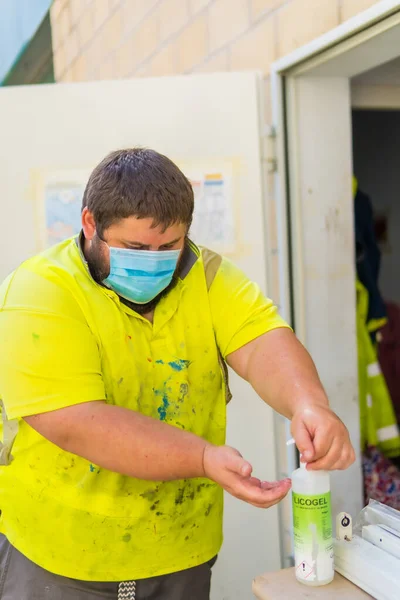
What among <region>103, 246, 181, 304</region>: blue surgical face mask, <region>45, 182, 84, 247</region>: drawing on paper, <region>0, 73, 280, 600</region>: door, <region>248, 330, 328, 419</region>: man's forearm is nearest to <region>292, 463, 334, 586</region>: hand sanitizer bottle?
<region>248, 330, 328, 419</region>: man's forearm

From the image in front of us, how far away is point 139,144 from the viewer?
2.16m

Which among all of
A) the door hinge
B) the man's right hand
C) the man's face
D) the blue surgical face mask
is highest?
the door hinge

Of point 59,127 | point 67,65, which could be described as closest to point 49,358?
point 59,127

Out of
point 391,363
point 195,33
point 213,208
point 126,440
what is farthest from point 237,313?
point 391,363

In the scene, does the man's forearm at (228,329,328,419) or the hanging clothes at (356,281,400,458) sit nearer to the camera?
the man's forearm at (228,329,328,419)

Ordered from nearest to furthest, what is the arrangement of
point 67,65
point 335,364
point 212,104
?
point 212,104 → point 335,364 → point 67,65

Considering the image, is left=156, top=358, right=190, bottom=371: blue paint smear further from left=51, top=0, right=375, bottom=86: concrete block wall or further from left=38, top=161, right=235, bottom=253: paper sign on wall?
left=51, top=0, right=375, bottom=86: concrete block wall

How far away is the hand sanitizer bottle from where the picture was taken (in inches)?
40.9

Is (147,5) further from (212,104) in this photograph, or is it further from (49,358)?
(49,358)

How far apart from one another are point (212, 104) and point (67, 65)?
88.9 inches

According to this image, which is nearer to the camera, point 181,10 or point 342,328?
point 342,328

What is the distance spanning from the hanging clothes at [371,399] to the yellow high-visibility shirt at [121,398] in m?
1.40

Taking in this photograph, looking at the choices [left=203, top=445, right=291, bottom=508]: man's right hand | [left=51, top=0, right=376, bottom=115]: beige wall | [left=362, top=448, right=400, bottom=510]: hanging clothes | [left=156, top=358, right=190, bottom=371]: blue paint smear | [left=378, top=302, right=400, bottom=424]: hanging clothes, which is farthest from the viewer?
[left=378, top=302, right=400, bottom=424]: hanging clothes

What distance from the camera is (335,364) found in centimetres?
229
